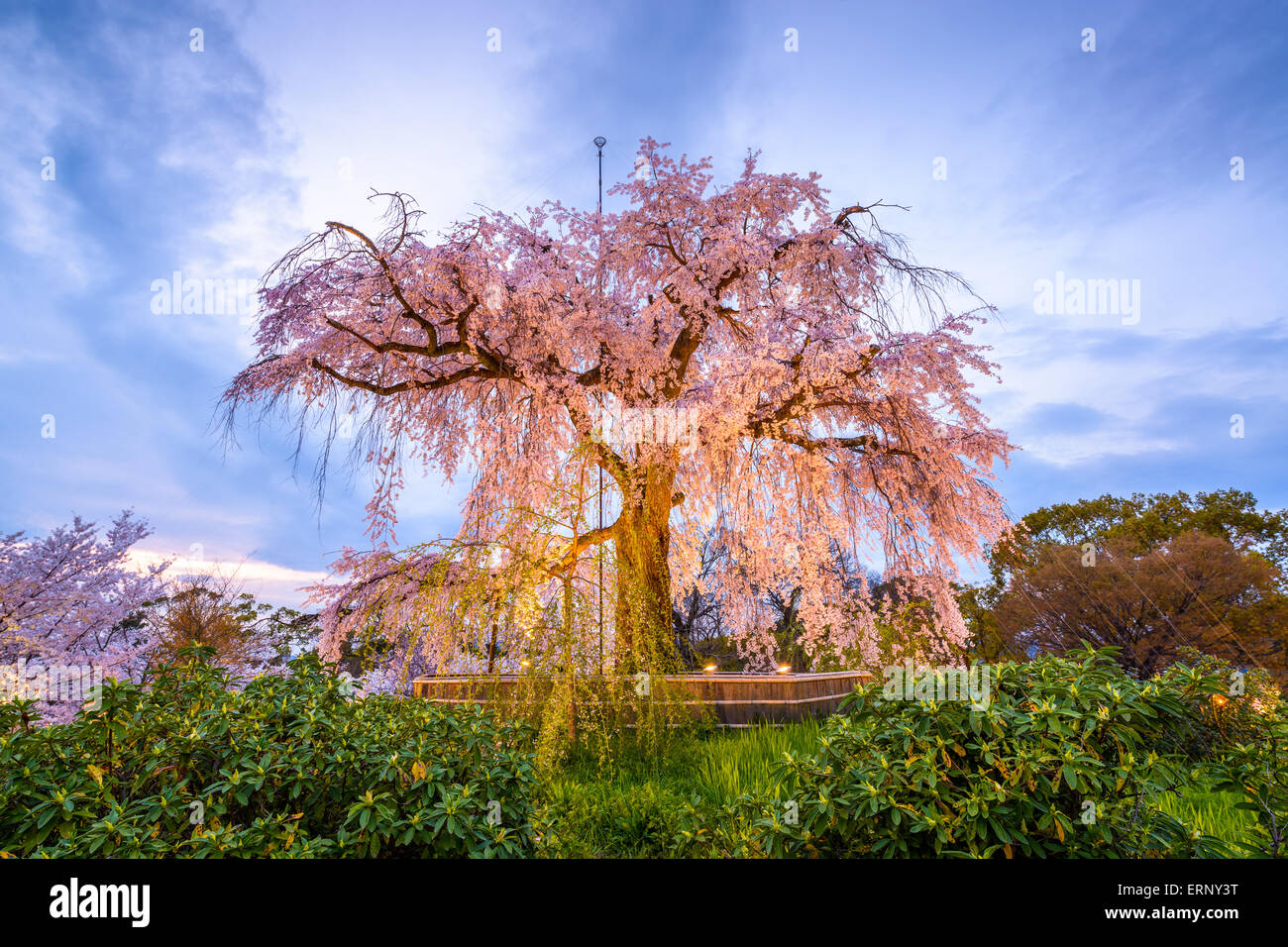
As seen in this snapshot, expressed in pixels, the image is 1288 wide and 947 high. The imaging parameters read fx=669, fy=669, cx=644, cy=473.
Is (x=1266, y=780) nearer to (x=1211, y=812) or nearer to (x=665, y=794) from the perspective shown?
(x=1211, y=812)

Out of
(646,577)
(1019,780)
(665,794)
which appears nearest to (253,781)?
(1019,780)

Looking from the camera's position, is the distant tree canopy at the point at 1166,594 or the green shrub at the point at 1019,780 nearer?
the green shrub at the point at 1019,780

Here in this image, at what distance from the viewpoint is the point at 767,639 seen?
10352 mm

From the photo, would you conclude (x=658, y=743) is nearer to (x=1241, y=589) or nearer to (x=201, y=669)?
(x=201, y=669)

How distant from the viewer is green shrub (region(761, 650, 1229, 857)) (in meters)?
2.36

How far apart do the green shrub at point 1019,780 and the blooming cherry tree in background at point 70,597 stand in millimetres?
8473

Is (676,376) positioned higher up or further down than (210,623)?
higher up

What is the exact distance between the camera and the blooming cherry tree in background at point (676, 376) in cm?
817

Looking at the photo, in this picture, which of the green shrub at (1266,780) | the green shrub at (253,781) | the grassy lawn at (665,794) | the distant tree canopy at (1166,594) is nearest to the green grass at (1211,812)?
the grassy lawn at (665,794)

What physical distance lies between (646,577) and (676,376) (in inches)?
121

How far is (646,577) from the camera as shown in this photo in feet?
23.7

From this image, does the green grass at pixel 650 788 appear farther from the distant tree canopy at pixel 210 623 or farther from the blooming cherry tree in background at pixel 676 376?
the distant tree canopy at pixel 210 623
